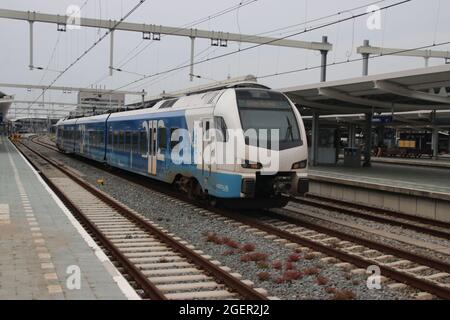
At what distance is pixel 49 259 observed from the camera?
733 cm

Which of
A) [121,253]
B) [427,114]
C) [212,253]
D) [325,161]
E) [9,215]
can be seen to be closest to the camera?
[121,253]

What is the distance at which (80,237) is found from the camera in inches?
353

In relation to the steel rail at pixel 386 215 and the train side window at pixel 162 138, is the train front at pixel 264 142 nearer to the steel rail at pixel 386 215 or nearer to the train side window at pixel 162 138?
the steel rail at pixel 386 215

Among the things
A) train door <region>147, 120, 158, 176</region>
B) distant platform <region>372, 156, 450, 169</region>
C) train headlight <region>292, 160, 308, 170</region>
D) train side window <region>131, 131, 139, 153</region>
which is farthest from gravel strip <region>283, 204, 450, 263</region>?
distant platform <region>372, 156, 450, 169</region>

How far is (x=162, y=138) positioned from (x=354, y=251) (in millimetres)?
7656

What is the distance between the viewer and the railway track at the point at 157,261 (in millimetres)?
6371

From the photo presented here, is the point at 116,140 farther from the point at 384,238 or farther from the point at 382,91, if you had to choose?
the point at 384,238

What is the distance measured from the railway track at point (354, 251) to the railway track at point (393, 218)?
226 centimetres

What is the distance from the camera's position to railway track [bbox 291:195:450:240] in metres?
11.5

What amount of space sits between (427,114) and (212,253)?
110 feet

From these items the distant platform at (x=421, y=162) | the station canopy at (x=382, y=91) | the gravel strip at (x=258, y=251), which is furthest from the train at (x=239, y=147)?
the distant platform at (x=421, y=162)

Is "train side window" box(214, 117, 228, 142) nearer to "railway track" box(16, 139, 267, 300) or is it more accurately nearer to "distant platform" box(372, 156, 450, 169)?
"railway track" box(16, 139, 267, 300)
